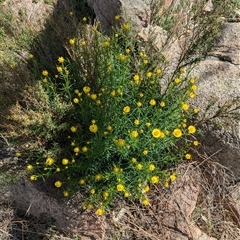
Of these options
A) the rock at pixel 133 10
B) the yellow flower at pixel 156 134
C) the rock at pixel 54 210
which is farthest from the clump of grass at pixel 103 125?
the rock at pixel 133 10

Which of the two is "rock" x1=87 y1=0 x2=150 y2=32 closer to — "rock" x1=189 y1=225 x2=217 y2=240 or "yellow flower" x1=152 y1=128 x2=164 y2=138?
"yellow flower" x1=152 y1=128 x2=164 y2=138

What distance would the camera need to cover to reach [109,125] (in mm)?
2484

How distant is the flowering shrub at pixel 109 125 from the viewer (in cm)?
247

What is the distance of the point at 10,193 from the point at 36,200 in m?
0.34

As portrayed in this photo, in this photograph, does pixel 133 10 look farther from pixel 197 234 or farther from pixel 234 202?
pixel 197 234

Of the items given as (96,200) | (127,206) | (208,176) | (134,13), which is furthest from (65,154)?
(134,13)

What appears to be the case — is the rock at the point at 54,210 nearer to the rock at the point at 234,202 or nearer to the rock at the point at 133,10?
the rock at the point at 234,202

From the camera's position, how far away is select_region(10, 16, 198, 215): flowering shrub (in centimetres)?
247

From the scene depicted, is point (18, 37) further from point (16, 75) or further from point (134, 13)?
point (134, 13)

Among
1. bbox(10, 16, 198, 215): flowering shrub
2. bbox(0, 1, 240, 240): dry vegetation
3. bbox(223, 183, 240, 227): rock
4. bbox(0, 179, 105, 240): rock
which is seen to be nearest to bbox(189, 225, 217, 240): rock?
bbox(0, 1, 240, 240): dry vegetation

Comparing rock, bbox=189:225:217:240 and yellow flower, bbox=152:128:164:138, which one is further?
rock, bbox=189:225:217:240

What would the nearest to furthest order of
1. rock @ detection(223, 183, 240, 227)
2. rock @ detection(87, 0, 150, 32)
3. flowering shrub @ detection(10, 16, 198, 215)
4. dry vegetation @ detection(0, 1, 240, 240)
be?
flowering shrub @ detection(10, 16, 198, 215) → dry vegetation @ detection(0, 1, 240, 240) → rock @ detection(223, 183, 240, 227) → rock @ detection(87, 0, 150, 32)

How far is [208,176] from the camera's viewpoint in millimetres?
3125

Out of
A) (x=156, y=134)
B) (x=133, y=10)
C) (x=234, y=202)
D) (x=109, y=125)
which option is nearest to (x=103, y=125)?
(x=109, y=125)
